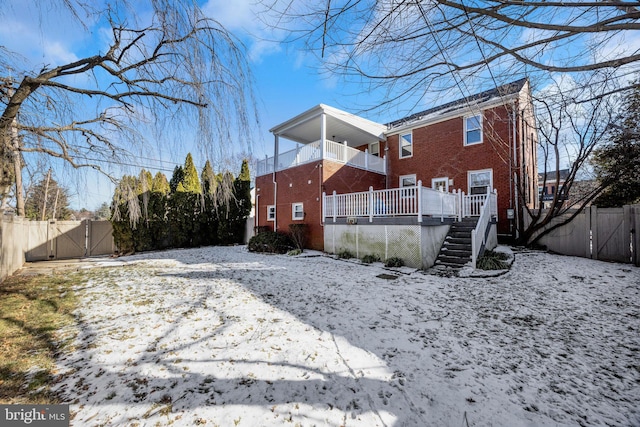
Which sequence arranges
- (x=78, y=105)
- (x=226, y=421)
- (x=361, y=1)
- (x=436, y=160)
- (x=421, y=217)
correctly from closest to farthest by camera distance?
(x=226, y=421) < (x=361, y=1) < (x=78, y=105) < (x=421, y=217) < (x=436, y=160)

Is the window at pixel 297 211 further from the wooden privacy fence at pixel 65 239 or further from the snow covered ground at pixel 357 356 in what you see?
the wooden privacy fence at pixel 65 239

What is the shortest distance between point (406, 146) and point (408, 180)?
76.7 inches

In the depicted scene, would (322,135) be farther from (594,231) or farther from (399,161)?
(594,231)

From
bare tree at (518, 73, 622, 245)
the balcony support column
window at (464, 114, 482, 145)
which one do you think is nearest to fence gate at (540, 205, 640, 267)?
bare tree at (518, 73, 622, 245)

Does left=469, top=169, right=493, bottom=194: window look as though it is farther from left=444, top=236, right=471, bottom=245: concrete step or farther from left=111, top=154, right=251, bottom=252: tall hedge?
left=111, top=154, right=251, bottom=252: tall hedge

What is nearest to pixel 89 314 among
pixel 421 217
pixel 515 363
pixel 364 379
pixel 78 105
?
pixel 78 105

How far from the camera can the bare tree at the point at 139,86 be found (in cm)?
261

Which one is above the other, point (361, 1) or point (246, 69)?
point (361, 1)

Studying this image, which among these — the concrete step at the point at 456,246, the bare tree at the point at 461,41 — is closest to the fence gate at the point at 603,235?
the concrete step at the point at 456,246

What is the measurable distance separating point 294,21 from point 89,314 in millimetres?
5541

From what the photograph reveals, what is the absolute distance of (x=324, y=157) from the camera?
1143cm

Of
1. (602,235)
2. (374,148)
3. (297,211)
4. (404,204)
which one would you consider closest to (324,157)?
(297,211)

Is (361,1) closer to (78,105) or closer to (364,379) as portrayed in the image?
(364,379)

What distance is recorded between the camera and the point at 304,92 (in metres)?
3.06
